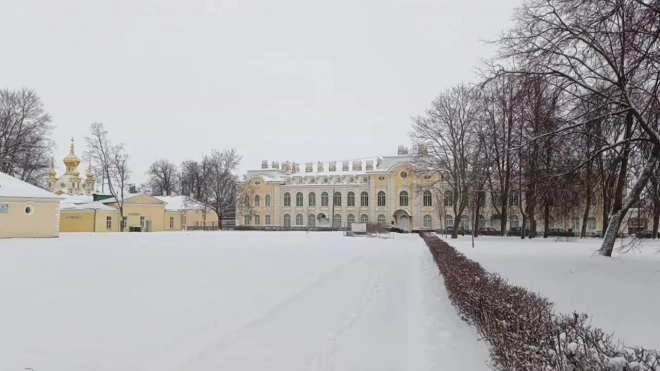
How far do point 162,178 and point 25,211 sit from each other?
56999 mm

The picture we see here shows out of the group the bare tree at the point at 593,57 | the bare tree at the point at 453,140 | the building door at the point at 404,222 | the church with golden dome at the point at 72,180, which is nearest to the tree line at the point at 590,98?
the bare tree at the point at 593,57

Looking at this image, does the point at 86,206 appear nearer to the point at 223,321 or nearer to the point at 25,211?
the point at 25,211

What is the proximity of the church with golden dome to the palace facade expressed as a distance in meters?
24.4

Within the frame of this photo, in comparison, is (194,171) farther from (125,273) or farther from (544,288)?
(544,288)

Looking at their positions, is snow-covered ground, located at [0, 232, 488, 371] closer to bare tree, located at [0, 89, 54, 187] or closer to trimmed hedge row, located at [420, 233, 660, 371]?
trimmed hedge row, located at [420, 233, 660, 371]

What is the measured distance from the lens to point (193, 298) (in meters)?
9.91

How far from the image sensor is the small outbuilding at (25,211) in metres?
32.9

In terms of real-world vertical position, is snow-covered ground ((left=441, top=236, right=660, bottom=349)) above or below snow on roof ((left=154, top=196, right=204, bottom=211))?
below

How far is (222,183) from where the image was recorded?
221ft

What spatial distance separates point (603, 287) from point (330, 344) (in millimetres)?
6844

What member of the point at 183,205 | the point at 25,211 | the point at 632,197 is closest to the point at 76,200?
the point at 183,205

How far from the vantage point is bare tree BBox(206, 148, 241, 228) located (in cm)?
6712

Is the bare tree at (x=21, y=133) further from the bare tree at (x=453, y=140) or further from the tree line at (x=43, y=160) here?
the bare tree at (x=453, y=140)

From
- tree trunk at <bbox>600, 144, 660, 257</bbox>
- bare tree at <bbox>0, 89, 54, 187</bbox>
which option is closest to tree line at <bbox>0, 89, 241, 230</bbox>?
bare tree at <bbox>0, 89, 54, 187</bbox>
